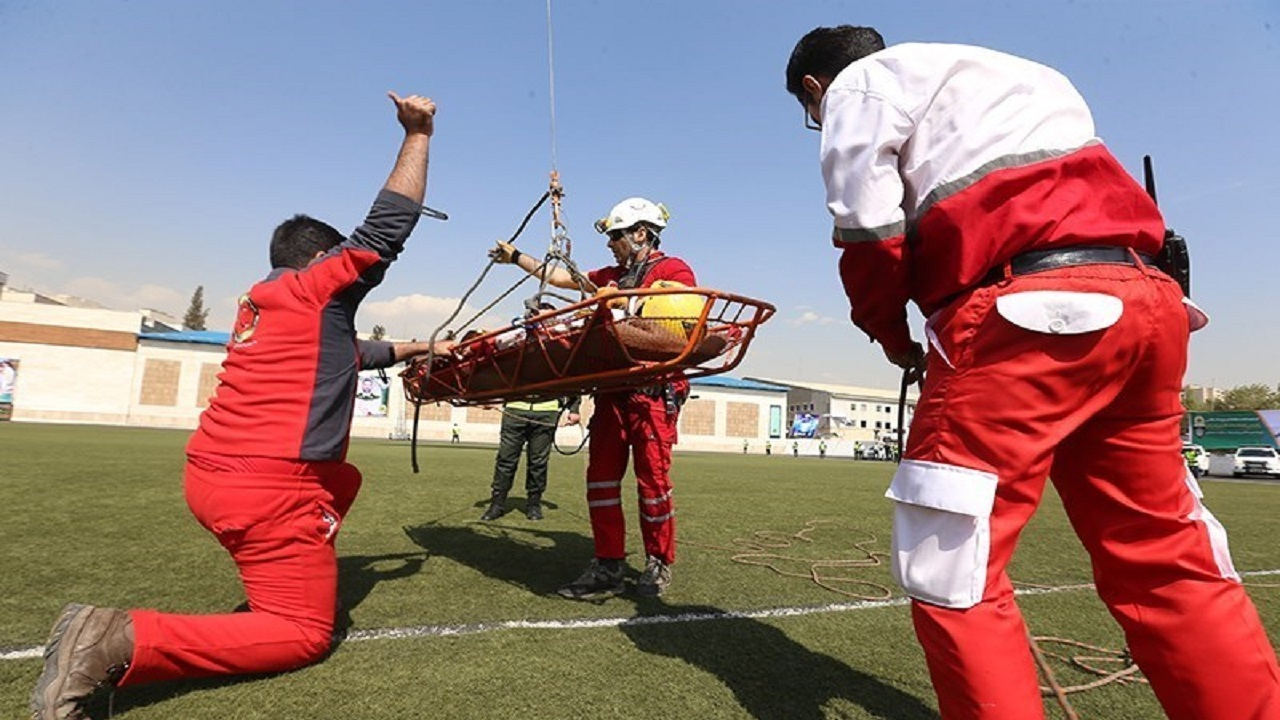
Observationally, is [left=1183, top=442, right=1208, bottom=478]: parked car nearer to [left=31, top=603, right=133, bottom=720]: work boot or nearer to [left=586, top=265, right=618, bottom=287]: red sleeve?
[left=586, top=265, right=618, bottom=287]: red sleeve

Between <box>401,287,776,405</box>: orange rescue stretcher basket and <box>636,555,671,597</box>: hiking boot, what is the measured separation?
1135 millimetres

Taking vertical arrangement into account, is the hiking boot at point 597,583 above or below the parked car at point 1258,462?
below

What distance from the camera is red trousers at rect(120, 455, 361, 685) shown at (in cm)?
227

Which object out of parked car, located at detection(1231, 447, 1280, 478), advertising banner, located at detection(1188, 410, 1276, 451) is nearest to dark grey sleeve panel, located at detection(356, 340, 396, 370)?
parked car, located at detection(1231, 447, 1280, 478)

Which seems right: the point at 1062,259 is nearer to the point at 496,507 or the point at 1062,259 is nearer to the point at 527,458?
the point at 527,458

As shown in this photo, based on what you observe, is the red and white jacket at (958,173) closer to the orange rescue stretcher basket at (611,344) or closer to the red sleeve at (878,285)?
the red sleeve at (878,285)

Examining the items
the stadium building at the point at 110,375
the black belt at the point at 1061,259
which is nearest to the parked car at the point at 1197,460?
the stadium building at the point at 110,375

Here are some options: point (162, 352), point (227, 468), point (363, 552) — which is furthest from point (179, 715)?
point (162, 352)

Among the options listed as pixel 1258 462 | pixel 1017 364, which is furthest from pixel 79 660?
pixel 1258 462

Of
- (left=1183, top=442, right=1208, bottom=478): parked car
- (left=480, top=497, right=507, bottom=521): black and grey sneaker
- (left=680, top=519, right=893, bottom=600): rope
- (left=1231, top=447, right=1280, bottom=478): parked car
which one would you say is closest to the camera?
(left=680, top=519, right=893, bottom=600): rope

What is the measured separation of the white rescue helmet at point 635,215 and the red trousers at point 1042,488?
271 centimetres

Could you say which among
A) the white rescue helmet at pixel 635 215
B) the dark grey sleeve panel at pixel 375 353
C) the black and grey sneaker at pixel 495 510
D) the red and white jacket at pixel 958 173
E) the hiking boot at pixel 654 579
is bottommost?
the black and grey sneaker at pixel 495 510

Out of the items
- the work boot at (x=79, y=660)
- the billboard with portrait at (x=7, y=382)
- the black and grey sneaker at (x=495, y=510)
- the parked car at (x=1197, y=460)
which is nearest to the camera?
the work boot at (x=79, y=660)

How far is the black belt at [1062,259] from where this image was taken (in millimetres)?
1564
